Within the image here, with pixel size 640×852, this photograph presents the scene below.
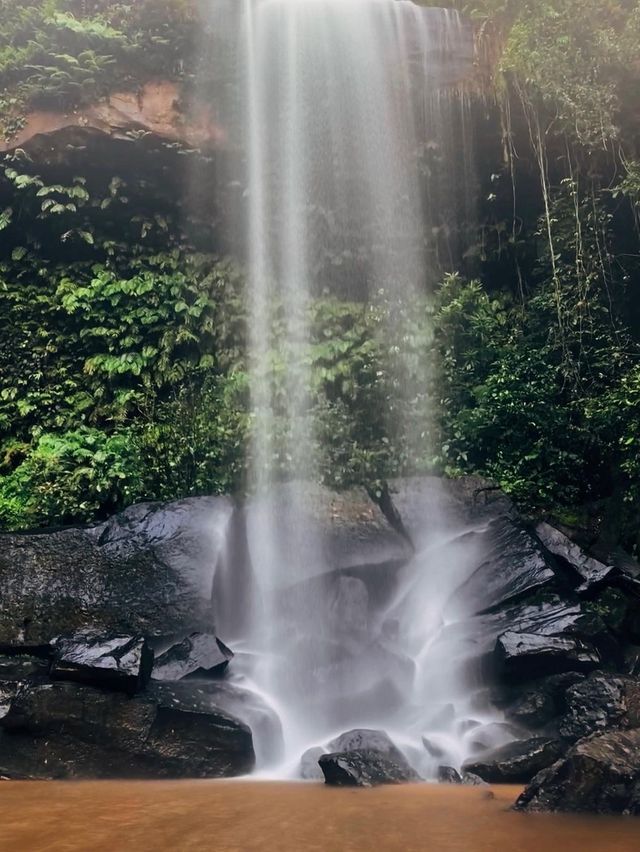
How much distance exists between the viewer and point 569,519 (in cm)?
868

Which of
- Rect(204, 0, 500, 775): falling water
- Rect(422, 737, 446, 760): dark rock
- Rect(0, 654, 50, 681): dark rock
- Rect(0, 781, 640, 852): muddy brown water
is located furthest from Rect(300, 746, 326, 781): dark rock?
Rect(204, 0, 500, 775): falling water

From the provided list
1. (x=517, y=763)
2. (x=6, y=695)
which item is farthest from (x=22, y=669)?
(x=517, y=763)

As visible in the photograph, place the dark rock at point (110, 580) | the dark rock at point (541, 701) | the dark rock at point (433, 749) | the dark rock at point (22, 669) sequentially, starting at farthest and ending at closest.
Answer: the dark rock at point (110, 580)
the dark rock at point (22, 669)
the dark rock at point (541, 701)
the dark rock at point (433, 749)

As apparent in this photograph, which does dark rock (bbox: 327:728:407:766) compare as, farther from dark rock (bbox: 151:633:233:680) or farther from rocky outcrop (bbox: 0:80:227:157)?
rocky outcrop (bbox: 0:80:227:157)

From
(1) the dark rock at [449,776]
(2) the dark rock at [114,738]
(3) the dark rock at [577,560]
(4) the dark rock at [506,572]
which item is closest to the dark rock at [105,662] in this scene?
(2) the dark rock at [114,738]

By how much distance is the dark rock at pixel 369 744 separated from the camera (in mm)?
5305

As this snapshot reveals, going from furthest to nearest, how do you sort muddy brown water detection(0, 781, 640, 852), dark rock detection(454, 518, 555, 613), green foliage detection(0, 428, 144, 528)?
green foliage detection(0, 428, 144, 528) → dark rock detection(454, 518, 555, 613) → muddy brown water detection(0, 781, 640, 852)

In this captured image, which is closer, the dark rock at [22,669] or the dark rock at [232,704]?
the dark rock at [232,704]

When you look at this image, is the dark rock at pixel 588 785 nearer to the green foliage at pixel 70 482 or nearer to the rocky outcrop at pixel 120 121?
the green foliage at pixel 70 482

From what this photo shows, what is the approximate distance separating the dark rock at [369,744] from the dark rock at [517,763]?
0.53 meters

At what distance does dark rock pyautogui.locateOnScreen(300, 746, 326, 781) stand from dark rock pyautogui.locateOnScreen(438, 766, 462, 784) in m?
0.89

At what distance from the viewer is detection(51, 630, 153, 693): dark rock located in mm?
5875

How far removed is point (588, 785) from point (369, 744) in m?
1.93

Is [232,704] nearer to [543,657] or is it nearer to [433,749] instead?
[433,749]
